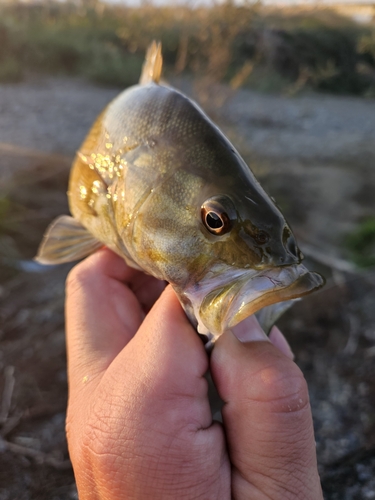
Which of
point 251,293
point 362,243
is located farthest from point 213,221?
point 362,243

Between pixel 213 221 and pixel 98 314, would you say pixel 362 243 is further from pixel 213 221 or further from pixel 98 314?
pixel 213 221

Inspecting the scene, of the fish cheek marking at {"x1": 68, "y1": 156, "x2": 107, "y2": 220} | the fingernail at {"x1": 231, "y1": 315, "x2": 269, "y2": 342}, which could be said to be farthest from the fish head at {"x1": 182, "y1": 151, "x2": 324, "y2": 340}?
the fish cheek marking at {"x1": 68, "y1": 156, "x2": 107, "y2": 220}

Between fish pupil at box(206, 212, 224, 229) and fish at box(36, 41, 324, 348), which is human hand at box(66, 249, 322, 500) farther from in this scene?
fish pupil at box(206, 212, 224, 229)

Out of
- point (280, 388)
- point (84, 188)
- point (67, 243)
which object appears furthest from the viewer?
point (67, 243)

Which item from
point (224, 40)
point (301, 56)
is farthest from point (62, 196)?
point (301, 56)

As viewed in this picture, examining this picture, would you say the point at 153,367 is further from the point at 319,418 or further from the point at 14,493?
the point at 319,418

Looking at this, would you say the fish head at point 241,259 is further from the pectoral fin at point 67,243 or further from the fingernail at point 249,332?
the pectoral fin at point 67,243

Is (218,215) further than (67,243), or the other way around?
(67,243)
